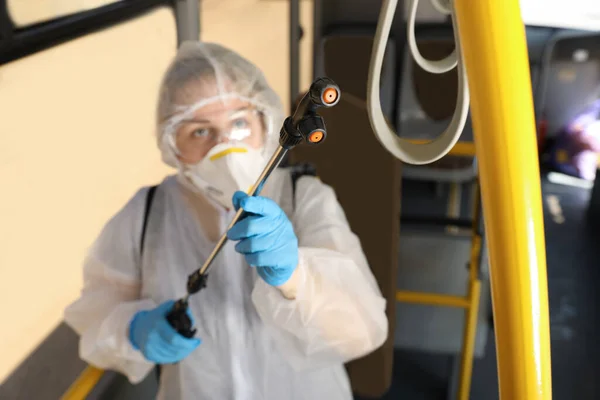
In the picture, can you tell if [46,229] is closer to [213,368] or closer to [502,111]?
[213,368]

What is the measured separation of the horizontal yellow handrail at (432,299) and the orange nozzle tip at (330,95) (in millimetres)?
1179

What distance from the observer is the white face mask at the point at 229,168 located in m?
0.74

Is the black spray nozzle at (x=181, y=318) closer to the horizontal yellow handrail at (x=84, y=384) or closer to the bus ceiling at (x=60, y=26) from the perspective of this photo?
the horizontal yellow handrail at (x=84, y=384)

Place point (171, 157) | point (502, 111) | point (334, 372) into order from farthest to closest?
point (334, 372), point (171, 157), point (502, 111)

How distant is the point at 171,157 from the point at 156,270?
196 mm

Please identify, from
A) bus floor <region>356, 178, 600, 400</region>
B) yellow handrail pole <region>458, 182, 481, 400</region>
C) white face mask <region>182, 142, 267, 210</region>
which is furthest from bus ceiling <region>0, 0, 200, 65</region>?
bus floor <region>356, 178, 600, 400</region>

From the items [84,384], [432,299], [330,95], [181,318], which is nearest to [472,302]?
[432,299]

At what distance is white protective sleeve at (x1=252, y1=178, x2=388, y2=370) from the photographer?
78 cm

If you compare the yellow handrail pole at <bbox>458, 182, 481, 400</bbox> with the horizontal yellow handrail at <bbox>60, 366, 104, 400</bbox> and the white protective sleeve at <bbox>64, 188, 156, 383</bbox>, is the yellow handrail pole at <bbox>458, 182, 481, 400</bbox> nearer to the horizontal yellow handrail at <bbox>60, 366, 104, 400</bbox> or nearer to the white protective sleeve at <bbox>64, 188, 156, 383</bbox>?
the white protective sleeve at <bbox>64, 188, 156, 383</bbox>

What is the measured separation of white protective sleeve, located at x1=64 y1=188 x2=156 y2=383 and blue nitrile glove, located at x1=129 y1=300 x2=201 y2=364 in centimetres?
4

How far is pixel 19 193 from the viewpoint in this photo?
72 cm

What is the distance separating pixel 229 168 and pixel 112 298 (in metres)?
0.34

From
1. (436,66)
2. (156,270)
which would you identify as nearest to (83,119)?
(156,270)

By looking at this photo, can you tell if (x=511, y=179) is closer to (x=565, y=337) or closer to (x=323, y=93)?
(x=323, y=93)
